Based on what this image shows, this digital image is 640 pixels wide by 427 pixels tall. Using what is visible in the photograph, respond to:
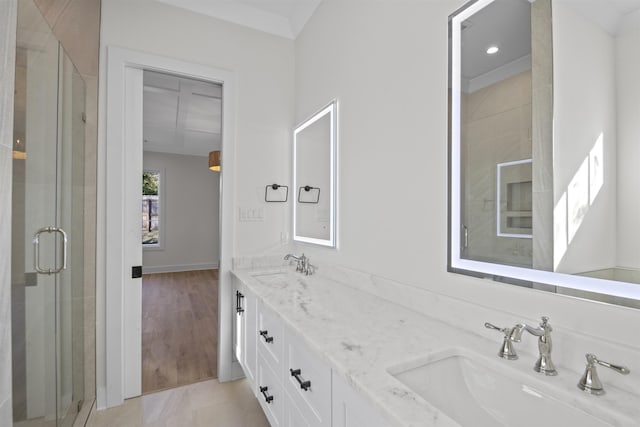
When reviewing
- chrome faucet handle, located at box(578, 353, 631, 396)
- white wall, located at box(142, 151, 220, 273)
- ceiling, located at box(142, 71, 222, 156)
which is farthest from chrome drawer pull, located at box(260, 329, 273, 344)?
white wall, located at box(142, 151, 220, 273)

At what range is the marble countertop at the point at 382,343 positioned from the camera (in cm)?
63

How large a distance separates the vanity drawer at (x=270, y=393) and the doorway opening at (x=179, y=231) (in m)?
0.91

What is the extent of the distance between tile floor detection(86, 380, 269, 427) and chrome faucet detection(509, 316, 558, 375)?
4.94ft

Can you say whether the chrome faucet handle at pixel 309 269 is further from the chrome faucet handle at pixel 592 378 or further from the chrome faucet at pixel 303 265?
the chrome faucet handle at pixel 592 378

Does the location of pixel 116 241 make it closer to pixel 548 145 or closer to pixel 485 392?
pixel 485 392

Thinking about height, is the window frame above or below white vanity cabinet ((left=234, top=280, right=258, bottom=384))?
above

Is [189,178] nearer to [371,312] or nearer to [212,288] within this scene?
[212,288]

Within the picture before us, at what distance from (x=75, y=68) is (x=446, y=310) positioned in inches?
85.7

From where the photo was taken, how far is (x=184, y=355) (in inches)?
99.9

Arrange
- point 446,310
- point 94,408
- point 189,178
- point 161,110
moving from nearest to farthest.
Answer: point 446,310 < point 94,408 < point 161,110 < point 189,178

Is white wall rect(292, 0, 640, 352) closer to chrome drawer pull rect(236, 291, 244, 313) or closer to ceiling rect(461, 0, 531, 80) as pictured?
ceiling rect(461, 0, 531, 80)

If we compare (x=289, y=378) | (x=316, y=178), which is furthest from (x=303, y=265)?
(x=289, y=378)

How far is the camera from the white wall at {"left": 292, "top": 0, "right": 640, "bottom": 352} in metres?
0.92

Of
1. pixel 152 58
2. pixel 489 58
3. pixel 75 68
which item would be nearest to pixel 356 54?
pixel 489 58
